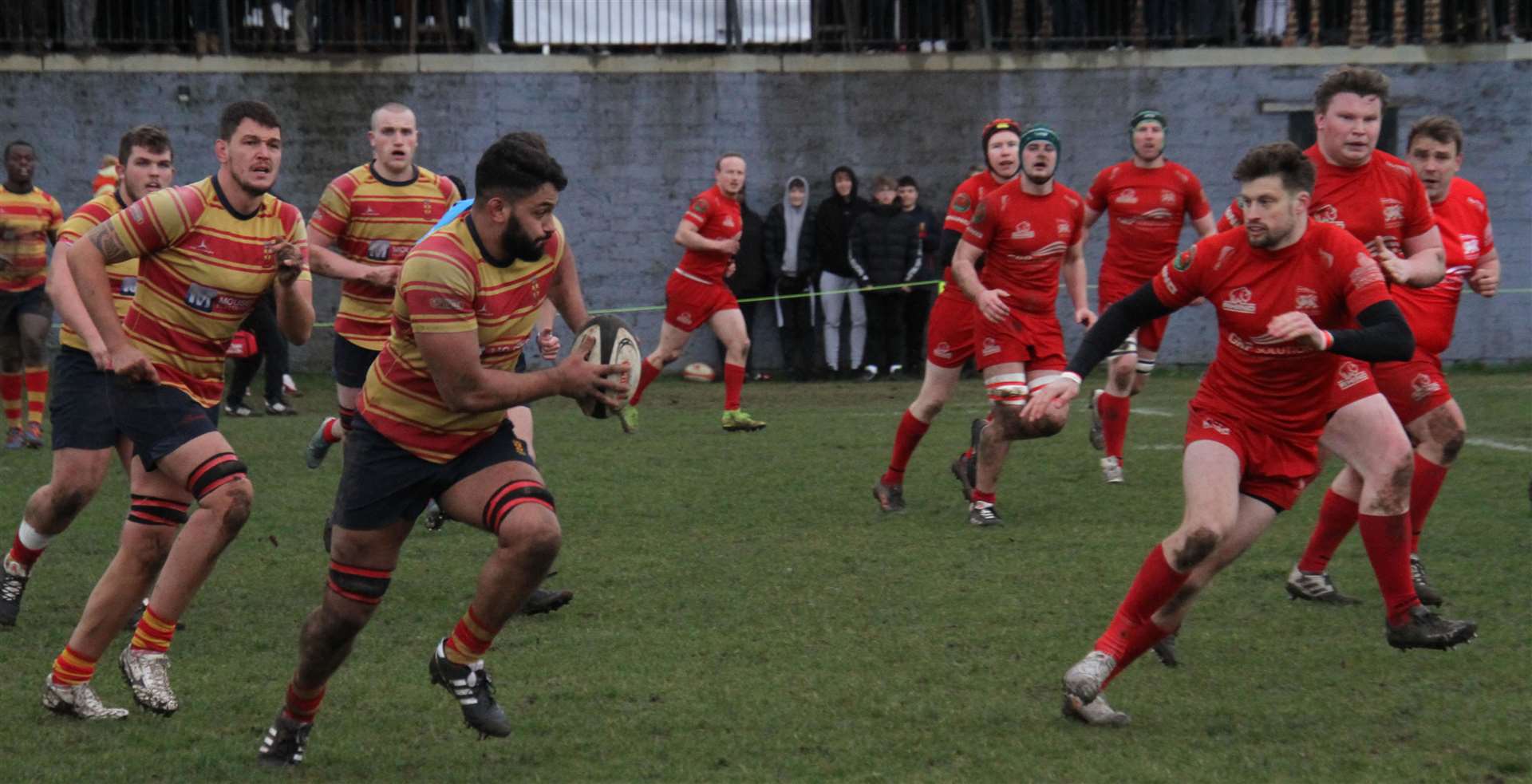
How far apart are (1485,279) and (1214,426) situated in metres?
2.55

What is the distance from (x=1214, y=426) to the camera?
5.61 m

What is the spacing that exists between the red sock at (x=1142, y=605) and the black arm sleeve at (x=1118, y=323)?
0.64 meters

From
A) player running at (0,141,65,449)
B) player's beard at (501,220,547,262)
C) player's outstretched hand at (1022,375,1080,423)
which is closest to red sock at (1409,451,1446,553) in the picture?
player's outstretched hand at (1022,375,1080,423)

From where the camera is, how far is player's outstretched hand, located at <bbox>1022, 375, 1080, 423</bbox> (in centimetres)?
538

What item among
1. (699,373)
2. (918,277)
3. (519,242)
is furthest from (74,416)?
(918,277)

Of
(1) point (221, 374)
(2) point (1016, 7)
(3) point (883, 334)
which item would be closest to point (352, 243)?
(1) point (221, 374)

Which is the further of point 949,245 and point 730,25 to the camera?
point 730,25

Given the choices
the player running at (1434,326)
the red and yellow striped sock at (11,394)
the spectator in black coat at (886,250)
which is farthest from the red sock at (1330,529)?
the spectator in black coat at (886,250)

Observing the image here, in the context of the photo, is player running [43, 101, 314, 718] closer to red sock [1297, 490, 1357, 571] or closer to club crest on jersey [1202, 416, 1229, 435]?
club crest on jersey [1202, 416, 1229, 435]

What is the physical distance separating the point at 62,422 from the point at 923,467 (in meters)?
6.19

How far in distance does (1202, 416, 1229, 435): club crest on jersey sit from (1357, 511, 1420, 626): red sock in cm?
84

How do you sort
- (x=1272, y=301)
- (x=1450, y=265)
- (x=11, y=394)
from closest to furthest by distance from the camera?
(x=1272, y=301), (x=1450, y=265), (x=11, y=394)

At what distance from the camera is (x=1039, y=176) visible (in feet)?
29.7

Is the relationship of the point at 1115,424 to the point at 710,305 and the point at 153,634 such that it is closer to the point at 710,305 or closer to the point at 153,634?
the point at 710,305
